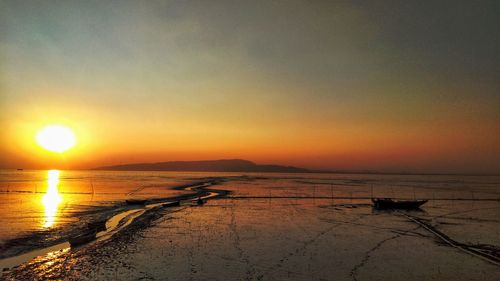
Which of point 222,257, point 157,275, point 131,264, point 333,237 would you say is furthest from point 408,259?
point 131,264

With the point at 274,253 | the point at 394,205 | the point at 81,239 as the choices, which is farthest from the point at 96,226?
the point at 394,205

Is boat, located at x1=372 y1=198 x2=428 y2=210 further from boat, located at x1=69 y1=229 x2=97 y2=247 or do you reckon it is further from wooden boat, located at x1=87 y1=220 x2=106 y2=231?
boat, located at x1=69 y1=229 x2=97 y2=247

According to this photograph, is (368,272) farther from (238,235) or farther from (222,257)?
(238,235)

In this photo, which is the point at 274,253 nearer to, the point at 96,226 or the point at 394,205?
the point at 96,226

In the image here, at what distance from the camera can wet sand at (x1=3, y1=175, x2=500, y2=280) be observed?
1880 cm

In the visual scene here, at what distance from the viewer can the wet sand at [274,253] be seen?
18.8m

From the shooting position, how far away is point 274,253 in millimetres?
23422

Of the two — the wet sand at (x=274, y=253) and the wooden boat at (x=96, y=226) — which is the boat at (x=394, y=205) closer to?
the wet sand at (x=274, y=253)

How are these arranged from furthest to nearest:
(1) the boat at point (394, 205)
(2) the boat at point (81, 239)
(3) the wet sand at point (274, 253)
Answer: (1) the boat at point (394, 205) → (2) the boat at point (81, 239) → (3) the wet sand at point (274, 253)

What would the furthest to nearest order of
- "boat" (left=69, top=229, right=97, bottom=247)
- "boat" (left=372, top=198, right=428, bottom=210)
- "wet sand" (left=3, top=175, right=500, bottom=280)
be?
"boat" (left=372, top=198, right=428, bottom=210), "boat" (left=69, top=229, right=97, bottom=247), "wet sand" (left=3, top=175, right=500, bottom=280)

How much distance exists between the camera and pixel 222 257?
22078 mm

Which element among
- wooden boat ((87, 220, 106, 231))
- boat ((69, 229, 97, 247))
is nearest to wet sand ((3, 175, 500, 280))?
boat ((69, 229, 97, 247))

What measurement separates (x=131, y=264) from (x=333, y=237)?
1748 cm

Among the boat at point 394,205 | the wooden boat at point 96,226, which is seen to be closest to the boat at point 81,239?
the wooden boat at point 96,226
